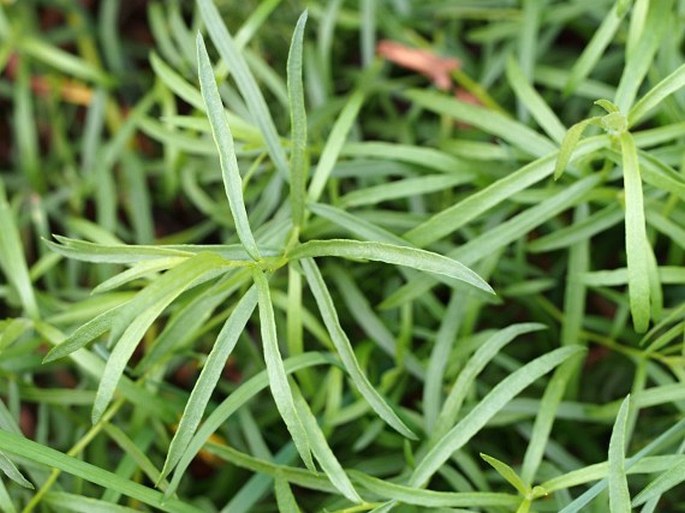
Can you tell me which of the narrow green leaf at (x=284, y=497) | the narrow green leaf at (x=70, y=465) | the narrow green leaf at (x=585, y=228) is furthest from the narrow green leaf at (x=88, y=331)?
the narrow green leaf at (x=585, y=228)

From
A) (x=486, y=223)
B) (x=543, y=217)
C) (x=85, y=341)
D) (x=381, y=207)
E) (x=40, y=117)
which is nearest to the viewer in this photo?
(x=85, y=341)

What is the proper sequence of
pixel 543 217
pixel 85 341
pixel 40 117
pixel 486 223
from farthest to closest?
pixel 40 117, pixel 486 223, pixel 543 217, pixel 85 341

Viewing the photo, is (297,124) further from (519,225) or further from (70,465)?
(70,465)

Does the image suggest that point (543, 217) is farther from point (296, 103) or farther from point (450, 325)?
point (296, 103)

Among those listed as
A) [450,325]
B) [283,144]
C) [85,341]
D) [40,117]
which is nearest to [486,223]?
[450,325]

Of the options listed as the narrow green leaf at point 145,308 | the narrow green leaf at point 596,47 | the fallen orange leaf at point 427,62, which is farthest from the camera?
the fallen orange leaf at point 427,62

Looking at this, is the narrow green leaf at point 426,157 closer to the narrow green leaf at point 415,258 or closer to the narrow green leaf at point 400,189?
the narrow green leaf at point 400,189

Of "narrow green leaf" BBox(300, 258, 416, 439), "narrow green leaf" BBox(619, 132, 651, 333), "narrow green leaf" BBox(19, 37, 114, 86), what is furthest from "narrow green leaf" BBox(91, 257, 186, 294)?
"narrow green leaf" BBox(19, 37, 114, 86)
